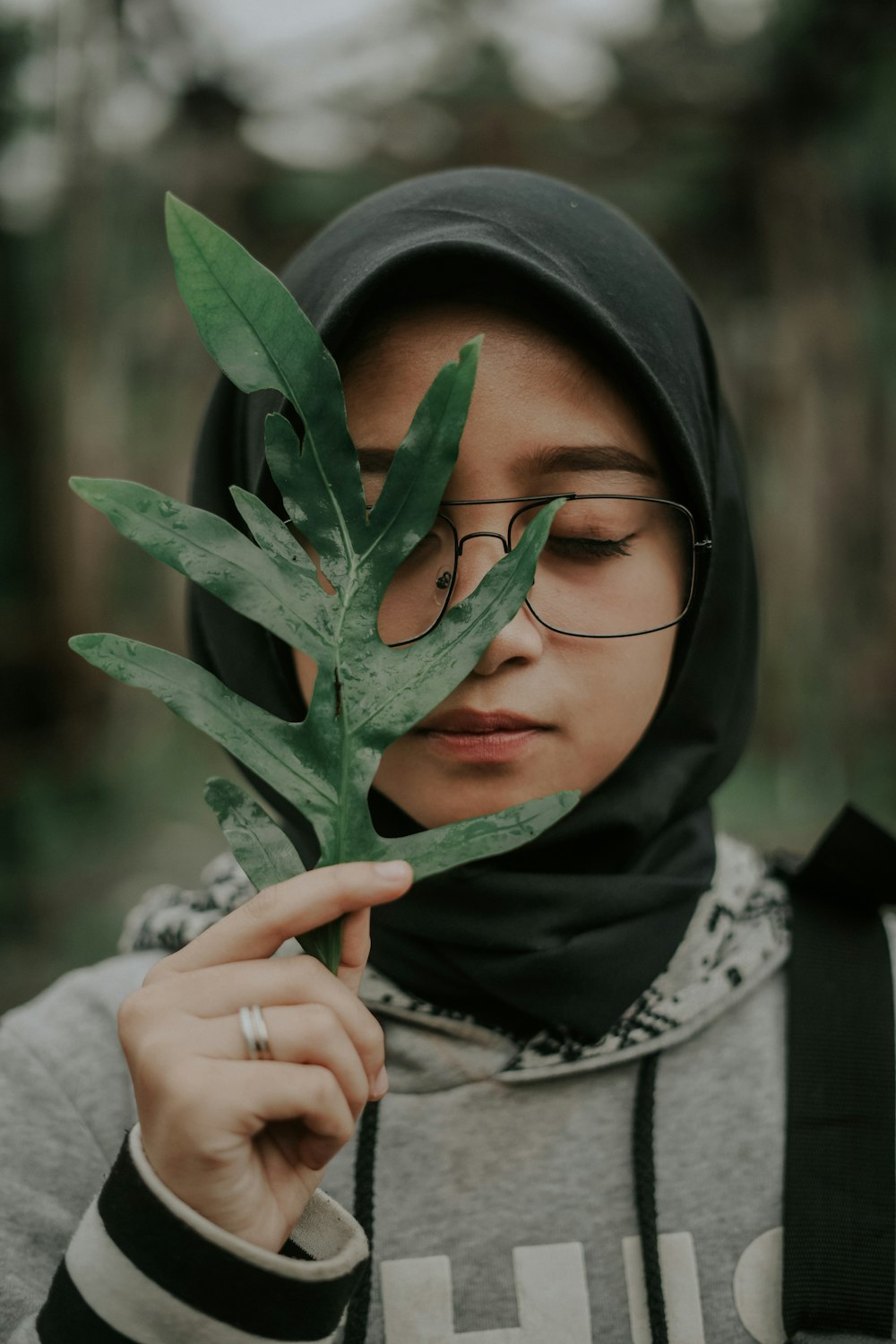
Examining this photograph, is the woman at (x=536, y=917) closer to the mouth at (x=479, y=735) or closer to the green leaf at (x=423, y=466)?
the mouth at (x=479, y=735)

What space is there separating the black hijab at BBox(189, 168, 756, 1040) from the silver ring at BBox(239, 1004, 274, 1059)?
0.42m

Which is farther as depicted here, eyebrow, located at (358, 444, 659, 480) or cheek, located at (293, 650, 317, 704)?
cheek, located at (293, 650, 317, 704)

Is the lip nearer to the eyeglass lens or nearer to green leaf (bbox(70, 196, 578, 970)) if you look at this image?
the eyeglass lens

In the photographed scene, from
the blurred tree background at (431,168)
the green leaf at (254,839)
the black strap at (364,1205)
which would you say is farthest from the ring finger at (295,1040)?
the blurred tree background at (431,168)

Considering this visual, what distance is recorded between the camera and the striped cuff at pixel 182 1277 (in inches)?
32.5

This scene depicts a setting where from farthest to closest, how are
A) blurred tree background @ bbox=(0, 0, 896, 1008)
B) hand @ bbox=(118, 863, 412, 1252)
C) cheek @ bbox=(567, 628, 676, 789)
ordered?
1. blurred tree background @ bbox=(0, 0, 896, 1008)
2. cheek @ bbox=(567, 628, 676, 789)
3. hand @ bbox=(118, 863, 412, 1252)

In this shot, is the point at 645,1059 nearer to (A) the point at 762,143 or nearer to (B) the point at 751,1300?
(B) the point at 751,1300

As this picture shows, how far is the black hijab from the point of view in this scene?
3.83ft

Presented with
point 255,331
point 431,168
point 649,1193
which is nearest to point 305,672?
point 255,331

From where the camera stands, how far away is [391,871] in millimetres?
839

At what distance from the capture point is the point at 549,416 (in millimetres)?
1106

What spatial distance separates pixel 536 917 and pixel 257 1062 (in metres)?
0.48

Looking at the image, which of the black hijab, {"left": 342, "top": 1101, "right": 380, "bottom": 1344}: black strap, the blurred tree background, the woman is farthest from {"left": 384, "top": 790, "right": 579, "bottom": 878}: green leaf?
the blurred tree background

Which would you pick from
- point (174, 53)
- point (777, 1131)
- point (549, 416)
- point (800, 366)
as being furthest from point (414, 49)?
point (777, 1131)
